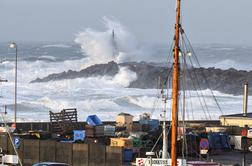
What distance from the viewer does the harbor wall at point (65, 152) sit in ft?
110

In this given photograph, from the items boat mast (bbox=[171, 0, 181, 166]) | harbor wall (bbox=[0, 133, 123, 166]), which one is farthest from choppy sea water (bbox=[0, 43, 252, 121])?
boat mast (bbox=[171, 0, 181, 166])

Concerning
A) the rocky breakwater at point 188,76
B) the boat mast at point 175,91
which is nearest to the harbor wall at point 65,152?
the boat mast at point 175,91

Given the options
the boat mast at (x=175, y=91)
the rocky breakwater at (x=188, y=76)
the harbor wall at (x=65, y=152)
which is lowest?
the harbor wall at (x=65, y=152)

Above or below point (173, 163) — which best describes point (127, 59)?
above

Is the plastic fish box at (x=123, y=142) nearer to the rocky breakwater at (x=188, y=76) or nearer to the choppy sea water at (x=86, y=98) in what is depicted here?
the choppy sea water at (x=86, y=98)

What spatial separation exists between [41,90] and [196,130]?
199 ft

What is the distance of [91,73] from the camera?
13038cm

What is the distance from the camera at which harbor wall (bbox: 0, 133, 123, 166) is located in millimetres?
33469

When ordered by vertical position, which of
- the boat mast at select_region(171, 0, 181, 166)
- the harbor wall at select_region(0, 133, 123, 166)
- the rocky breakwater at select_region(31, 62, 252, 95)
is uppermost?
the rocky breakwater at select_region(31, 62, 252, 95)

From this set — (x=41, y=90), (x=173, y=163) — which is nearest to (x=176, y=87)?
(x=173, y=163)

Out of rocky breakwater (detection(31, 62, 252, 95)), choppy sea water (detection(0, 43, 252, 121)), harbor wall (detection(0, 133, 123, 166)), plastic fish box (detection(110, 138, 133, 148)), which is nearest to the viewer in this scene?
harbor wall (detection(0, 133, 123, 166))

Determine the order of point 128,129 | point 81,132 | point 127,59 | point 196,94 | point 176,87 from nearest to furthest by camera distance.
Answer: point 176,87 < point 81,132 < point 128,129 < point 196,94 < point 127,59

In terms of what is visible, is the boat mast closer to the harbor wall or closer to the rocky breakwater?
the harbor wall

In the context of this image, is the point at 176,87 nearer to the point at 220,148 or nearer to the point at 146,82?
the point at 220,148
